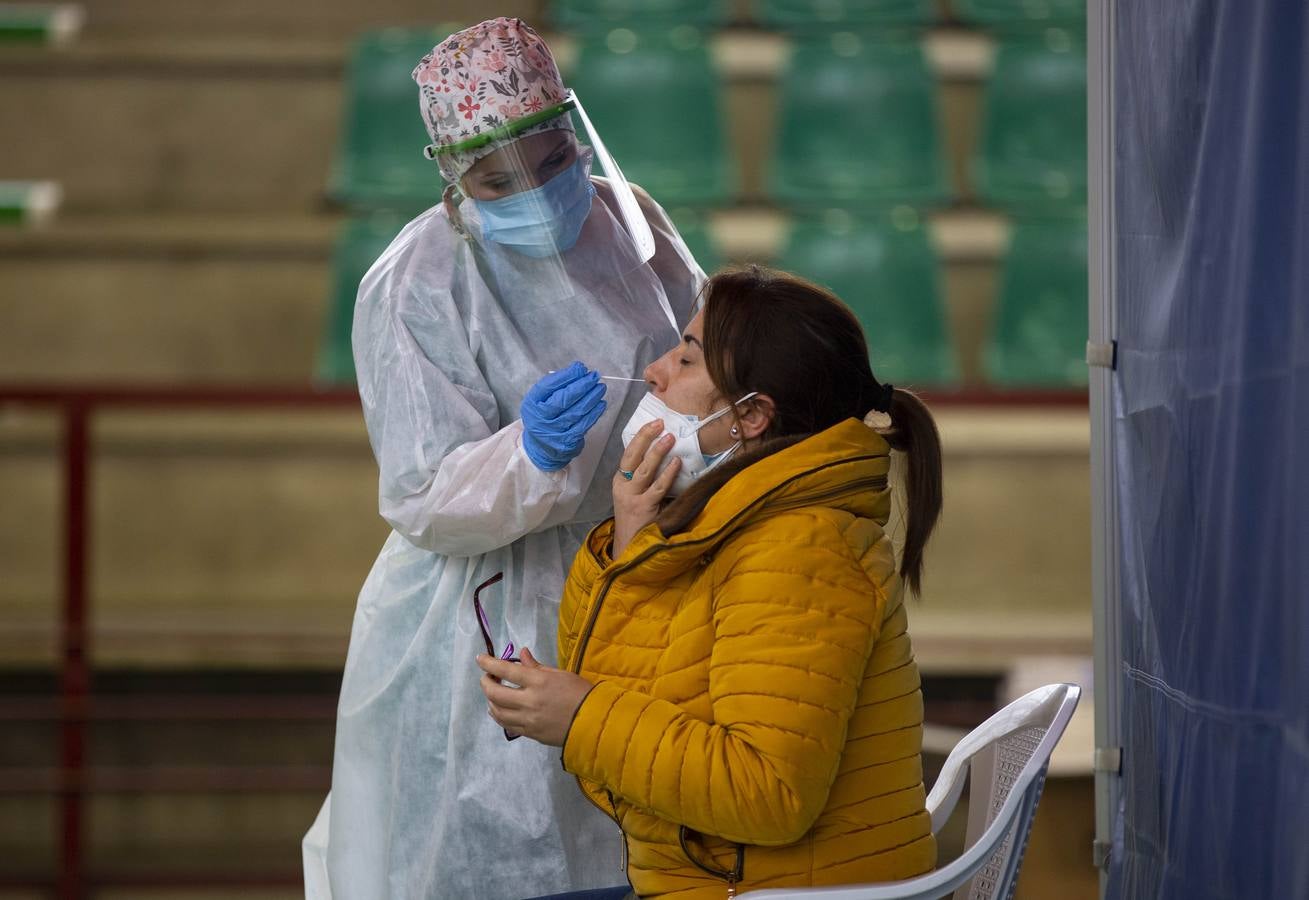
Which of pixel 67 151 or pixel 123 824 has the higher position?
pixel 67 151

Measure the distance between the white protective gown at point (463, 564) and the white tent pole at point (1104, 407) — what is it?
0.46 metres

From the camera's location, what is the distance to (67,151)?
14.8 feet

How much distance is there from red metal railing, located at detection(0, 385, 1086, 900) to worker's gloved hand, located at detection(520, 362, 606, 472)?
6.02 ft

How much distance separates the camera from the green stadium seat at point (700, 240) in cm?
415

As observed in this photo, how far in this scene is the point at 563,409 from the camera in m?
1.47

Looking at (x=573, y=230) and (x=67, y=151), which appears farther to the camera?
(x=67, y=151)

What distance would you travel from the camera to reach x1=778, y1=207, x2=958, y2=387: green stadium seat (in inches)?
171

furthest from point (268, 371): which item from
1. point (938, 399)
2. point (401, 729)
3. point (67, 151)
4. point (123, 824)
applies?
point (401, 729)

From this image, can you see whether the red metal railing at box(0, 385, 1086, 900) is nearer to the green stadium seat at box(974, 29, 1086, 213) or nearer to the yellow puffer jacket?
the green stadium seat at box(974, 29, 1086, 213)

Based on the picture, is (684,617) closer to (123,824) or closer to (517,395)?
(517,395)

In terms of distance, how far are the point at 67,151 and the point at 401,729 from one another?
3.39 m

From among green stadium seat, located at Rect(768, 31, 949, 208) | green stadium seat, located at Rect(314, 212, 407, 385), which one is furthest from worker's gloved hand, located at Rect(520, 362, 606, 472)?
green stadium seat, located at Rect(768, 31, 949, 208)

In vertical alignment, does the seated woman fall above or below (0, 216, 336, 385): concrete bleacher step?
above

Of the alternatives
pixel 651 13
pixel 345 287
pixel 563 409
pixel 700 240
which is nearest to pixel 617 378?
pixel 563 409
